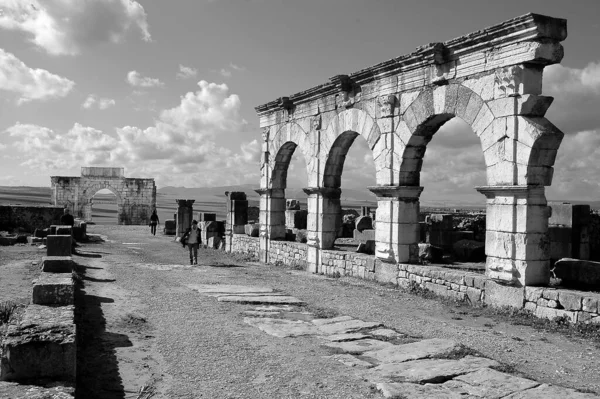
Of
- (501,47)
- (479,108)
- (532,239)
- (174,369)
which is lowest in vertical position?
(174,369)

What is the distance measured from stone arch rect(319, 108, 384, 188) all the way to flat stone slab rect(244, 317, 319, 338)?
16.4 feet

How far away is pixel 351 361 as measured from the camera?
5793 millimetres

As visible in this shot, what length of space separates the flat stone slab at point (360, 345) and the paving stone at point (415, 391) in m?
1.24

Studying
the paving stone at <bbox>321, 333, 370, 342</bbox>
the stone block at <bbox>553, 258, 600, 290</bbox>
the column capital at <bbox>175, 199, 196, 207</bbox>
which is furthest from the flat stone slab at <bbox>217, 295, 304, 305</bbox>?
the column capital at <bbox>175, 199, 196, 207</bbox>

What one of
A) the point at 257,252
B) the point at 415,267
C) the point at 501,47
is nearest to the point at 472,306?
the point at 415,267

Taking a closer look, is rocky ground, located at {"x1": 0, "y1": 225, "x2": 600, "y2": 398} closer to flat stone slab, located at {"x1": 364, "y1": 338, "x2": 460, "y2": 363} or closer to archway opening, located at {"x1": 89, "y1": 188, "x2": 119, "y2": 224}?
flat stone slab, located at {"x1": 364, "y1": 338, "x2": 460, "y2": 363}

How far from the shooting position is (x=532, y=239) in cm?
842

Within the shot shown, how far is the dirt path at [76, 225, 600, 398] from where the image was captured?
5.04 m

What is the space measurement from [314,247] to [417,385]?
29.6 feet

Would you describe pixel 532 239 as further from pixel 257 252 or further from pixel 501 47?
pixel 257 252

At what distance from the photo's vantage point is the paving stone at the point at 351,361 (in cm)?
564

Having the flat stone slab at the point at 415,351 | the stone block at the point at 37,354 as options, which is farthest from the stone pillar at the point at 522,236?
the stone block at the point at 37,354

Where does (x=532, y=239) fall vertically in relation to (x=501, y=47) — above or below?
below

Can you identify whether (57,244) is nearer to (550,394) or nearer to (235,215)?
(235,215)
